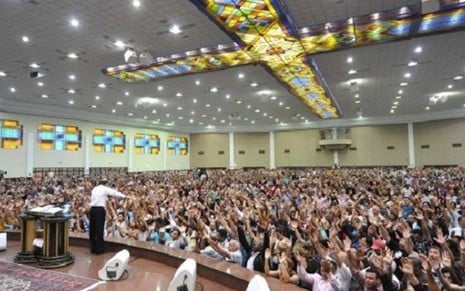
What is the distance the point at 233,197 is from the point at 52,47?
7848 mm

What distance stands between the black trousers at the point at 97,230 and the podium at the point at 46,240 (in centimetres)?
42

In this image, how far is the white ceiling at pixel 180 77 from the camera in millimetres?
8500

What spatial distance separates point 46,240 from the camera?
3.95 metres

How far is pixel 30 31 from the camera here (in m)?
9.55

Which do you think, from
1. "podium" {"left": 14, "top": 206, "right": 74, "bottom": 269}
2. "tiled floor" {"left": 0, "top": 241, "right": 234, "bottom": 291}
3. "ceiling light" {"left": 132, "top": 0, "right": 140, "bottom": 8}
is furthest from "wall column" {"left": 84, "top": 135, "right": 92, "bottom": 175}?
"podium" {"left": 14, "top": 206, "right": 74, "bottom": 269}

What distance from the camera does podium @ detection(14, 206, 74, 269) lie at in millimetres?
3947

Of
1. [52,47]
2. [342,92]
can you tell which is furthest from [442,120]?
[52,47]

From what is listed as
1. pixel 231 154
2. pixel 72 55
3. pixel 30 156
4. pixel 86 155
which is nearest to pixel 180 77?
pixel 72 55

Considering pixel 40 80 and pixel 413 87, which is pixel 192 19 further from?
pixel 413 87

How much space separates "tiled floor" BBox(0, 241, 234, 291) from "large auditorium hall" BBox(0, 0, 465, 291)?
24mm

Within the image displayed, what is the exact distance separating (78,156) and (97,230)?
21929 mm

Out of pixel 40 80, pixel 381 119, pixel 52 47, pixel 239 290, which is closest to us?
pixel 239 290

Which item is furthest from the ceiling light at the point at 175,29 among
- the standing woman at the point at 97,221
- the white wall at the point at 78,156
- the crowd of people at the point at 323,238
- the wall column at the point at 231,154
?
the wall column at the point at 231,154

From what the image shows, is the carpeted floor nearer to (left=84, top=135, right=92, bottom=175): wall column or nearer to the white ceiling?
the white ceiling
